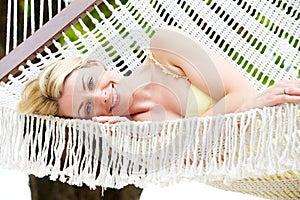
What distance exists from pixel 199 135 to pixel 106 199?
4.79 feet

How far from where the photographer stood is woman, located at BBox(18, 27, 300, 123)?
1.64m

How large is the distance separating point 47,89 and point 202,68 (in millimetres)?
377

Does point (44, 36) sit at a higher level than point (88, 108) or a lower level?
higher

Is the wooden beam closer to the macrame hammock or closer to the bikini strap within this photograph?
the macrame hammock

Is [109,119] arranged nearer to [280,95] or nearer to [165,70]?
[165,70]

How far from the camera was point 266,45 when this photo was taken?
1.94m

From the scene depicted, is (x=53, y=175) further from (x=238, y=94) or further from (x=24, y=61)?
(x=238, y=94)

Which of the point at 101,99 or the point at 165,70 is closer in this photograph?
the point at 101,99

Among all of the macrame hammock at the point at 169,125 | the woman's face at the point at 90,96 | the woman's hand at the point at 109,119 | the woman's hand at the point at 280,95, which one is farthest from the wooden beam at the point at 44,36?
the woman's hand at the point at 280,95

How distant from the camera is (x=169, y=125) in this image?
1458 millimetres

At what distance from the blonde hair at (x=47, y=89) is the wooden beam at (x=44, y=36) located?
0.07 metres

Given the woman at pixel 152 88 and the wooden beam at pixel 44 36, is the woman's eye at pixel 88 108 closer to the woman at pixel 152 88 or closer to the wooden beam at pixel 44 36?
the woman at pixel 152 88

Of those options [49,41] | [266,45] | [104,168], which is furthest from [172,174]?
[266,45]

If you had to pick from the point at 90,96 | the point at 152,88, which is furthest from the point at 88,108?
the point at 152,88
